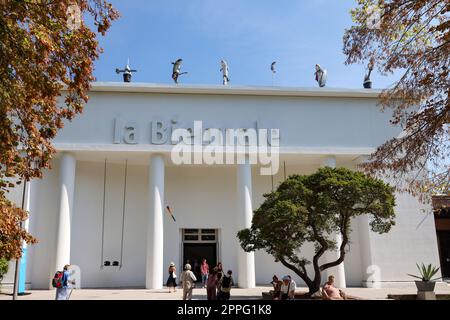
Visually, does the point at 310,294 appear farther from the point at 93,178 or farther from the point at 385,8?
the point at 93,178

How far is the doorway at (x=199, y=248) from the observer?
80.6 ft

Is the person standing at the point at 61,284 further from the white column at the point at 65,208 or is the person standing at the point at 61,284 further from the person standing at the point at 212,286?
the white column at the point at 65,208

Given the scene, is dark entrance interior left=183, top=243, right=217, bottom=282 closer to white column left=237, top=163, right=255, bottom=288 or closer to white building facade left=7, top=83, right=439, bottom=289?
white building facade left=7, top=83, right=439, bottom=289

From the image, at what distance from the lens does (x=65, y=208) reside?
21.3 metres

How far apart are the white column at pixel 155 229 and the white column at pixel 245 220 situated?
3.87m

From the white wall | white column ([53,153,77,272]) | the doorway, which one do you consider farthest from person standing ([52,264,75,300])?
the doorway

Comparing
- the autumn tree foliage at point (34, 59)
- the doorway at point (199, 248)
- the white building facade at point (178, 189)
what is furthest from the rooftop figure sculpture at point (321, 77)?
the autumn tree foliage at point (34, 59)

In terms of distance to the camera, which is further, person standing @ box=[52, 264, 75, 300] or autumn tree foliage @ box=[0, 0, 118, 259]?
person standing @ box=[52, 264, 75, 300]

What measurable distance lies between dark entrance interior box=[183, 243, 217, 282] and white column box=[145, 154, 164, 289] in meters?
3.21

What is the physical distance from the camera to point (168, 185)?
989 inches

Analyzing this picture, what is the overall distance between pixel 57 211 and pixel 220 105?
383 inches

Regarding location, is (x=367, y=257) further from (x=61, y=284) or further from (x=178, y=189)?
(x=61, y=284)

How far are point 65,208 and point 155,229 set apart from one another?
14.7 feet

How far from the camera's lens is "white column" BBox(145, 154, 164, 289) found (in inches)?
831
